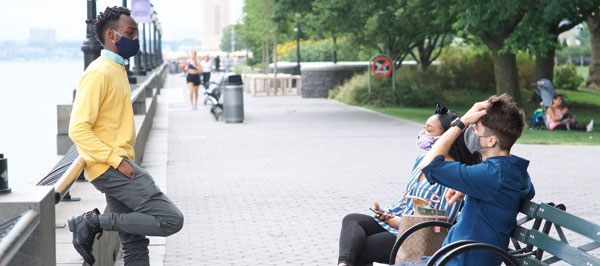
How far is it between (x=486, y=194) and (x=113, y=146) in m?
2.11

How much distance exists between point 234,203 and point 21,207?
6.38 metres

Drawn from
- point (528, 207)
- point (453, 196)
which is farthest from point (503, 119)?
point (453, 196)

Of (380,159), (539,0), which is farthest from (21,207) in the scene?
(539,0)

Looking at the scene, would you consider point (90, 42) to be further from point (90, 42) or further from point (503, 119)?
point (503, 119)

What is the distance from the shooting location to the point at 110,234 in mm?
7230

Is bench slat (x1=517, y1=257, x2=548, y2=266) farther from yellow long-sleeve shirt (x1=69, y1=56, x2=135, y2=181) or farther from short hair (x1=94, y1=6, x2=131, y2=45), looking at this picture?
short hair (x1=94, y1=6, x2=131, y2=45)

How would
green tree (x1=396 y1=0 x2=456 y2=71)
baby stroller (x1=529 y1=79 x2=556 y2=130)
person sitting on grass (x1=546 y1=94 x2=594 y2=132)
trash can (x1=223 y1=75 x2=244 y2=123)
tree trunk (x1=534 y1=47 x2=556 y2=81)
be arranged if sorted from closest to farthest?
person sitting on grass (x1=546 y1=94 x2=594 y2=132) → baby stroller (x1=529 y1=79 x2=556 y2=130) → trash can (x1=223 y1=75 x2=244 y2=123) → green tree (x1=396 y1=0 x2=456 y2=71) → tree trunk (x1=534 y1=47 x2=556 y2=81)

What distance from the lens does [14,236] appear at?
3227mm

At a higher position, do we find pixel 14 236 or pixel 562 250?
pixel 14 236

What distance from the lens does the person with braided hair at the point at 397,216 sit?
17.4 ft

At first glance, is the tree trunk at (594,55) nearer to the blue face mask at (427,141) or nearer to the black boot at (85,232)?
the blue face mask at (427,141)

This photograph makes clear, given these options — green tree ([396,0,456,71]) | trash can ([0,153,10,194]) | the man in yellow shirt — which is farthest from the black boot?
green tree ([396,0,456,71])

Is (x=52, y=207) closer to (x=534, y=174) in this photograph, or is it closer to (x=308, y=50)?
(x=534, y=174)

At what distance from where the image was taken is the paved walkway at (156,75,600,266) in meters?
8.29
